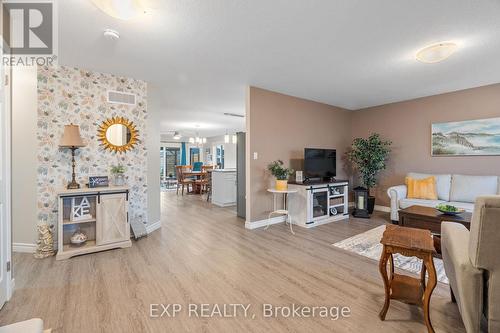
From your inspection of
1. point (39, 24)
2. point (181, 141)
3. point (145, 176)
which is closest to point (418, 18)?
point (39, 24)

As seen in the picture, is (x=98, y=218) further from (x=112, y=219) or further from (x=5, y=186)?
(x=5, y=186)

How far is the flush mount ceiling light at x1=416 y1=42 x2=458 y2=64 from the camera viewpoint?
250cm

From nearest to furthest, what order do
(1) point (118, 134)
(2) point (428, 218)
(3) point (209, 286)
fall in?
(3) point (209, 286) → (2) point (428, 218) → (1) point (118, 134)

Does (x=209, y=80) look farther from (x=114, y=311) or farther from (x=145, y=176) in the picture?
(x=114, y=311)

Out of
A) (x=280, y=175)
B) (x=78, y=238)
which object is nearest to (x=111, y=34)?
(x=78, y=238)

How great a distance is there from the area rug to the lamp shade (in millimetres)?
3737

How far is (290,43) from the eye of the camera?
2566mm

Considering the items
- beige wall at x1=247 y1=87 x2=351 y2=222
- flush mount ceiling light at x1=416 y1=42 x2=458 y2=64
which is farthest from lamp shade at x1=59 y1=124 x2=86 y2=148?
flush mount ceiling light at x1=416 y1=42 x2=458 y2=64

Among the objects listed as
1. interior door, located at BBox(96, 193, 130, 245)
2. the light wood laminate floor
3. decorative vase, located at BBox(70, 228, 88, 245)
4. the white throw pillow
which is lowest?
the light wood laminate floor

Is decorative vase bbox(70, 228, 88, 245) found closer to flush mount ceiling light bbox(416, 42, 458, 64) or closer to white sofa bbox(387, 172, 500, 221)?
flush mount ceiling light bbox(416, 42, 458, 64)

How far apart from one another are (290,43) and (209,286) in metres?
2.73

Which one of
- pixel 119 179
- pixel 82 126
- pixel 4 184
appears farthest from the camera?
pixel 119 179

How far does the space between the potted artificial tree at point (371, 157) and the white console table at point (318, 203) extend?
0.73 metres

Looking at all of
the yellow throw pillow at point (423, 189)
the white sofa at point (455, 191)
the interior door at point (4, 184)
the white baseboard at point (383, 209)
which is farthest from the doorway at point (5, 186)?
the white baseboard at point (383, 209)
